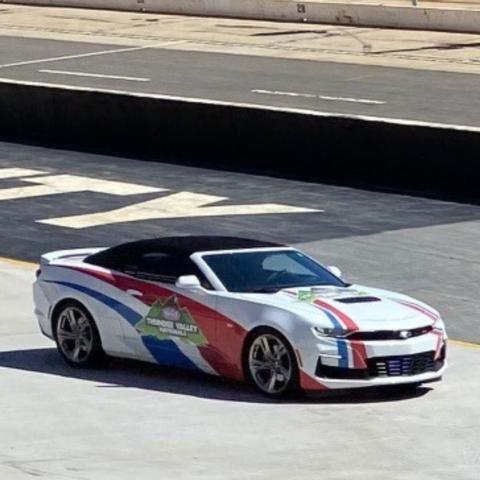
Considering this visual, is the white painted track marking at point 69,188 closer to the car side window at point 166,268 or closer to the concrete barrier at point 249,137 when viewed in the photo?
the concrete barrier at point 249,137

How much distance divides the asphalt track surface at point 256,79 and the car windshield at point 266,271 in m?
15.6

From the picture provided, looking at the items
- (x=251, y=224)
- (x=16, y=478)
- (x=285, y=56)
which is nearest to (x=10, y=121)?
(x=251, y=224)

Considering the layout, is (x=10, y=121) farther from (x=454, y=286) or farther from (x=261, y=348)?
(x=261, y=348)

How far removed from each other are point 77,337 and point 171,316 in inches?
44.3

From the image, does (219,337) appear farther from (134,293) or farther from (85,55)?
(85,55)

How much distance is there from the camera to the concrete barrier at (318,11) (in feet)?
147

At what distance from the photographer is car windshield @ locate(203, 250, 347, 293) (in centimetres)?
1552

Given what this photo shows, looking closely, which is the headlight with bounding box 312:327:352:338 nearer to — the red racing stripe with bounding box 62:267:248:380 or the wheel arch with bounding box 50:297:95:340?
the red racing stripe with bounding box 62:267:248:380

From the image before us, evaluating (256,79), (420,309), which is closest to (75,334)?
(420,309)

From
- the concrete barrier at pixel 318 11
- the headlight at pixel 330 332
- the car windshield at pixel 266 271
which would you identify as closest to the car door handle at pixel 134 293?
the car windshield at pixel 266 271

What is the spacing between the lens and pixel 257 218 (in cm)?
2400

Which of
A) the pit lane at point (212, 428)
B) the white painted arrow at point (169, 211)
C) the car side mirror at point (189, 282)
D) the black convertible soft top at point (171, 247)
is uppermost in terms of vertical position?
the black convertible soft top at point (171, 247)

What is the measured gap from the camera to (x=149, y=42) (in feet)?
147

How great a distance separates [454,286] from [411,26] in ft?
86.9
